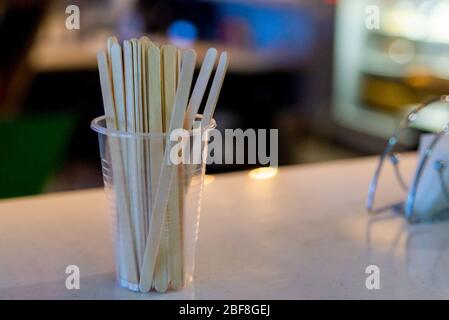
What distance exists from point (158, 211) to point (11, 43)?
235cm

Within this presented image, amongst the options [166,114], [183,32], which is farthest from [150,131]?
[183,32]

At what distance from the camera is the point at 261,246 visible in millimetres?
845

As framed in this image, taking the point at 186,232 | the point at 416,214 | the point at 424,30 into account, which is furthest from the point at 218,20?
the point at 186,232

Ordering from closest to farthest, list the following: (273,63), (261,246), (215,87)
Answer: (215,87) → (261,246) → (273,63)

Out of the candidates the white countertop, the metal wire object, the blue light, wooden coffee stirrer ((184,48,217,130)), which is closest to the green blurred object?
the white countertop

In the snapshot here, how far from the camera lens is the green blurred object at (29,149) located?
77.9 inches

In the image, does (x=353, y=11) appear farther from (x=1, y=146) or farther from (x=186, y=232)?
(x=186, y=232)

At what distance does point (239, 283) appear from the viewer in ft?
2.42

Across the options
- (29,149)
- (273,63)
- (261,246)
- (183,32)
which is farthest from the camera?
(273,63)

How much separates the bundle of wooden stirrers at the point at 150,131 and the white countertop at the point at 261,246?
0.05 metres

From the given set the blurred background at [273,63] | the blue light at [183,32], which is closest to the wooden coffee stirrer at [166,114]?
the blurred background at [273,63]

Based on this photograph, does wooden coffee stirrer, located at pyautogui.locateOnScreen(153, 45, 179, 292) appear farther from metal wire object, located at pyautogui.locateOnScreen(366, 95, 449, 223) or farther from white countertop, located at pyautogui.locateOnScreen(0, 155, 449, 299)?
metal wire object, located at pyautogui.locateOnScreen(366, 95, 449, 223)

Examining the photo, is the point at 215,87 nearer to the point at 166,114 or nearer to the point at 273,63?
the point at 166,114

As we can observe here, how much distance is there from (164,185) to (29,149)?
1.48 m
